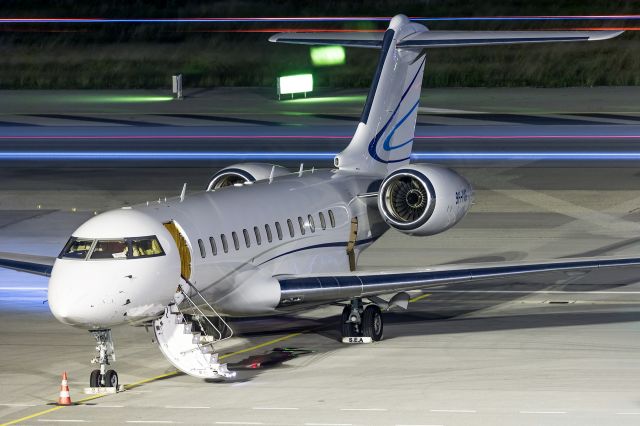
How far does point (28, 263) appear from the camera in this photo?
2505 cm

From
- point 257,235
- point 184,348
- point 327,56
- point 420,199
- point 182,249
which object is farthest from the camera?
point 327,56

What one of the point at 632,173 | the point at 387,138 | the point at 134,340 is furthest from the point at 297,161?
the point at 134,340

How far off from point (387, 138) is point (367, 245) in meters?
2.75

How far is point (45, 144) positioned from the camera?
57.7 metres

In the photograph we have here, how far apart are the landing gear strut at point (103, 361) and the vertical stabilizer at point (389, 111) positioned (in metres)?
8.45

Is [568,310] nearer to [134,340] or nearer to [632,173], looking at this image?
[134,340]

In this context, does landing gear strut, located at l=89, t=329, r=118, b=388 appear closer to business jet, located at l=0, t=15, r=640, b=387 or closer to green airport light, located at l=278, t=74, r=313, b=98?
business jet, located at l=0, t=15, r=640, b=387

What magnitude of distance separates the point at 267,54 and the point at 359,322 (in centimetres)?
6559

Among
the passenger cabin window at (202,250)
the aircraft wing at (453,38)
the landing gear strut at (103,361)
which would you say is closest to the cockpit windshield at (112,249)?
the landing gear strut at (103,361)

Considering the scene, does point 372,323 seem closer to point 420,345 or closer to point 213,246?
point 420,345

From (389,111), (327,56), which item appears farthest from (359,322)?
(327,56)

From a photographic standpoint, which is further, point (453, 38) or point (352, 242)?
point (453, 38)

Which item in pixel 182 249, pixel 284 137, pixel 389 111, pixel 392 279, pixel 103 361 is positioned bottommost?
pixel 103 361

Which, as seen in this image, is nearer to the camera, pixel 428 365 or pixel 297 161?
pixel 428 365
